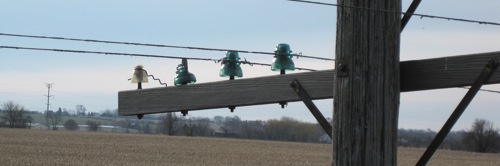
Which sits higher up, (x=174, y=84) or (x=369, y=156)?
(x=174, y=84)

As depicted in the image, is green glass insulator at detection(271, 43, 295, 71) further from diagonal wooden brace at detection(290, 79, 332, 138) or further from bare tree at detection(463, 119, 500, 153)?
bare tree at detection(463, 119, 500, 153)

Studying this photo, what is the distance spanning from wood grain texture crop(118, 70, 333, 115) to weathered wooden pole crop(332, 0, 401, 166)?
1.32 ft

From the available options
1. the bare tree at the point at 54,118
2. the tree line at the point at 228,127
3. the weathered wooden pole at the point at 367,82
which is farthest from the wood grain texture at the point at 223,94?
the bare tree at the point at 54,118

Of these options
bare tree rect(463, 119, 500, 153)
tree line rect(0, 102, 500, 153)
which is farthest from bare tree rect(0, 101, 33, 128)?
bare tree rect(463, 119, 500, 153)

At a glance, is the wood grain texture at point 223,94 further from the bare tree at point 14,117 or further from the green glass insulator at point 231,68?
the bare tree at point 14,117

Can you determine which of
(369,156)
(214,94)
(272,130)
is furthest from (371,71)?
(272,130)

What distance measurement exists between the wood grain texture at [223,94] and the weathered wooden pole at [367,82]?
1.32ft

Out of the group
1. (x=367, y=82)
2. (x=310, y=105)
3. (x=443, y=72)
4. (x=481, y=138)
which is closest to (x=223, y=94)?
(x=310, y=105)

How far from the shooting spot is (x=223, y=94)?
17.9 ft

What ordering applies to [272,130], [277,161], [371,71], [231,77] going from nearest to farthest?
[371,71], [231,77], [277,161], [272,130]

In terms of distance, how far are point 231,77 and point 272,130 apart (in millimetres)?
113209

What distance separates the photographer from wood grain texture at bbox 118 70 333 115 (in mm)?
4895

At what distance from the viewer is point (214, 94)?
551 cm

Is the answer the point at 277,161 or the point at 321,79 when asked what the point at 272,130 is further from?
the point at 321,79
